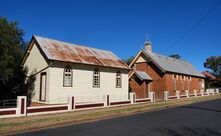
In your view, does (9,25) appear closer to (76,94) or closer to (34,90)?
(34,90)

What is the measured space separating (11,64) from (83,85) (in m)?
6.65

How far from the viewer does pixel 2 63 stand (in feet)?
62.8

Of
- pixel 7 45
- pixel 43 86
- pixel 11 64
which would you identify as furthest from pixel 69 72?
pixel 7 45

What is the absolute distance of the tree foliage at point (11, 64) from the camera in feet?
64.8

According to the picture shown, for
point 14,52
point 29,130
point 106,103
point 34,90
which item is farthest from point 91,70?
point 29,130

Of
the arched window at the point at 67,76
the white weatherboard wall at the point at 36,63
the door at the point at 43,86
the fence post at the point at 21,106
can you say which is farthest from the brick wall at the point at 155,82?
the fence post at the point at 21,106

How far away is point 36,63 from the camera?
2291cm

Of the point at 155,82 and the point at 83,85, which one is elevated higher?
the point at 155,82

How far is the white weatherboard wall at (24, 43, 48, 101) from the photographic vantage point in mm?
22094

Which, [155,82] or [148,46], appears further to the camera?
[148,46]

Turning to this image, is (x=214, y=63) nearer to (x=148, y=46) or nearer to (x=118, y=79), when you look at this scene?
(x=148, y=46)

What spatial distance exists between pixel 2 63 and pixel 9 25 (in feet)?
12.0

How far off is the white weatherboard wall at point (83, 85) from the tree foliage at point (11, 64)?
349cm

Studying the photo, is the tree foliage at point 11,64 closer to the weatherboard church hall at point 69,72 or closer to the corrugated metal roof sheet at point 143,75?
the weatherboard church hall at point 69,72
